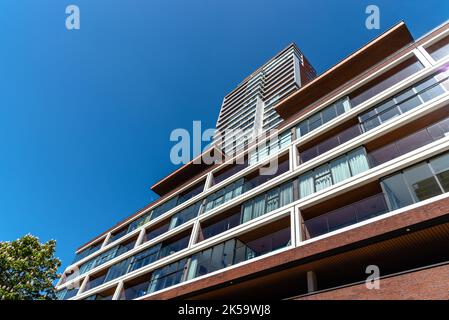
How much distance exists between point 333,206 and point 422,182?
13.1 ft

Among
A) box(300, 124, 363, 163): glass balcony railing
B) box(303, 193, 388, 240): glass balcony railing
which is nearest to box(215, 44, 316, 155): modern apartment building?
box(300, 124, 363, 163): glass balcony railing

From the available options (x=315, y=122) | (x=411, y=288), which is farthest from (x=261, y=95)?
(x=411, y=288)

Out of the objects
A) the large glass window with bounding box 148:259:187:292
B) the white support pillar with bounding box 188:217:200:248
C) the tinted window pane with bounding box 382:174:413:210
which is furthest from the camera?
the white support pillar with bounding box 188:217:200:248

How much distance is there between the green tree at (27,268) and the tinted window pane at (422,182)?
71.5ft

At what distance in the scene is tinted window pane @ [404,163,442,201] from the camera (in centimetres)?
1075

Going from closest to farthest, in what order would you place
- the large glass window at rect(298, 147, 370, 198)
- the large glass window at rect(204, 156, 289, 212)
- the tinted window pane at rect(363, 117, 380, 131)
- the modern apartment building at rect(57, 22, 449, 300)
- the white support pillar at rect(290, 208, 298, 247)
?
the modern apartment building at rect(57, 22, 449, 300) → the white support pillar at rect(290, 208, 298, 247) → the large glass window at rect(298, 147, 370, 198) → the tinted window pane at rect(363, 117, 380, 131) → the large glass window at rect(204, 156, 289, 212)

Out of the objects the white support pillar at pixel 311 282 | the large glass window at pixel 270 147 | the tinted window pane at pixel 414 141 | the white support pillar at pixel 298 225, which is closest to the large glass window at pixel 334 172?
the white support pillar at pixel 298 225

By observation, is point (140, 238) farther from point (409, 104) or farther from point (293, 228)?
point (409, 104)

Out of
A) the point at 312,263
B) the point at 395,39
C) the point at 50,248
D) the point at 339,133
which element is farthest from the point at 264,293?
the point at 395,39

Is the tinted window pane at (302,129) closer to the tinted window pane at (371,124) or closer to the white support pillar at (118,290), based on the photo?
the tinted window pane at (371,124)

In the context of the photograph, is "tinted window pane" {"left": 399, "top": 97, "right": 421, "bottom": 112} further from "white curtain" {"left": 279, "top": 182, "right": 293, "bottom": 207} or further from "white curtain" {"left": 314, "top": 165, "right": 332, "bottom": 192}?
"white curtain" {"left": 279, "top": 182, "right": 293, "bottom": 207}

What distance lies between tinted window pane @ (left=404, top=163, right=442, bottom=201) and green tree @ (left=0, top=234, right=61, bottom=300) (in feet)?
71.5

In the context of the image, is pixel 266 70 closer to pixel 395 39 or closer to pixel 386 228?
pixel 395 39

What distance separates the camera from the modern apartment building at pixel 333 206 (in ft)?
34.7
